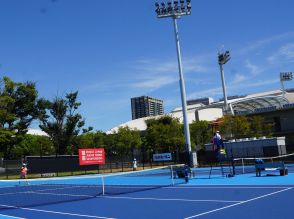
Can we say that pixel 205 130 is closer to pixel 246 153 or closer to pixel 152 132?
pixel 152 132

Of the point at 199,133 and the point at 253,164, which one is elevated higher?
the point at 199,133

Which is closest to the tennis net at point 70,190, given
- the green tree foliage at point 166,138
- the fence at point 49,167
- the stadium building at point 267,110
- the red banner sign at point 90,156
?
the red banner sign at point 90,156

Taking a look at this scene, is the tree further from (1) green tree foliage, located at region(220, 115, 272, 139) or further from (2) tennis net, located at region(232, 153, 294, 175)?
(2) tennis net, located at region(232, 153, 294, 175)

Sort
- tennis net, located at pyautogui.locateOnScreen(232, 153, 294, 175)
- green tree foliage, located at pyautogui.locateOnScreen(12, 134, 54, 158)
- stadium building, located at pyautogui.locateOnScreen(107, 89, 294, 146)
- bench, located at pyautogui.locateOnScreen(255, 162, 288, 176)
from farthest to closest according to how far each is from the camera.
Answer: green tree foliage, located at pyautogui.locateOnScreen(12, 134, 54, 158)
stadium building, located at pyautogui.locateOnScreen(107, 89, 294, 146)
tennis net, located at pyautogui.locateOnScreen(232, 153, 294, 175)
bench, located at pyautogui.locateOnScreen(255, 162, 288, 176)

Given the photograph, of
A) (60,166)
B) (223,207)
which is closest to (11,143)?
(60,166)

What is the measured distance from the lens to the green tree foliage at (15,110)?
53844 mm

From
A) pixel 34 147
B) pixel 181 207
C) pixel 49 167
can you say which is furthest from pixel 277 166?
pixel 34 147

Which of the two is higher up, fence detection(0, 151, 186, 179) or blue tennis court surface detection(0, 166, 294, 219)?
fence detection(0, 151, 186, 179)

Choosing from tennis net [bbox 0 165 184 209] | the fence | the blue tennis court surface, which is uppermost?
the fence

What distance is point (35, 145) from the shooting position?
81.1 m

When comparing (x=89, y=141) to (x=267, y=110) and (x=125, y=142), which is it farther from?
(x=267, y=110)

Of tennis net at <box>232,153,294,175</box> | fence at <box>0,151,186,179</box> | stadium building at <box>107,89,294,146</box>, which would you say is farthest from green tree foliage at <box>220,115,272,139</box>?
tennis net at <box>232,153,294,175</box>

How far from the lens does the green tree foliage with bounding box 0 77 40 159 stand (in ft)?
177

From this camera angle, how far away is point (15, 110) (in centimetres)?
5869
